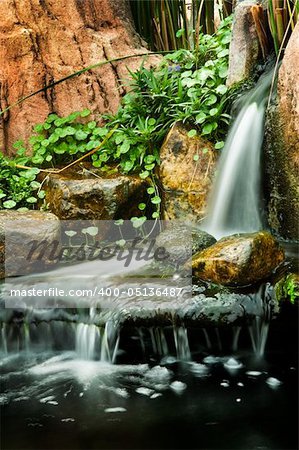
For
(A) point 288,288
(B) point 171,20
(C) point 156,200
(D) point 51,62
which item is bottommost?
(A) point 288,288

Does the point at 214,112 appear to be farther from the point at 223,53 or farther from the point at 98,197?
the point at 98,197

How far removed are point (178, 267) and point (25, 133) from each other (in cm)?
255

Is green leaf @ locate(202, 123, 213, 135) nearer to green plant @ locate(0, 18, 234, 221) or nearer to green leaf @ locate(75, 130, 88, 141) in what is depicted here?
green plant @ locate(0, 18, 234, 221)

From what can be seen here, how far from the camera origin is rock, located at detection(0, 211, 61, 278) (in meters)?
4.00

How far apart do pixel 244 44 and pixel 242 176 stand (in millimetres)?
1143

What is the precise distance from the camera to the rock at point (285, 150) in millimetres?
3859

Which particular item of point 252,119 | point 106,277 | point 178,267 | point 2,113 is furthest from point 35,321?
point 2,113

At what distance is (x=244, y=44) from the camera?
14.8 feet

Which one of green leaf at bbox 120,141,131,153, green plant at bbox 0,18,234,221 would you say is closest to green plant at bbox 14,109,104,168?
green plant at bbox 0,18,234,221

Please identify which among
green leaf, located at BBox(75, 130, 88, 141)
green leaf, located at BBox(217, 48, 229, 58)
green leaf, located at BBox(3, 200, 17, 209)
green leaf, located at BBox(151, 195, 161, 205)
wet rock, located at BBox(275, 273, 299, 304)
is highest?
green leaf, located at BBox(217, 48, 229, 58)

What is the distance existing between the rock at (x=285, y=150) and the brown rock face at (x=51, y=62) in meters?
1.91

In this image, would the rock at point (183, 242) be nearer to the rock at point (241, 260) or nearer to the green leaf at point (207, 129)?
the rock at point (241, 260)

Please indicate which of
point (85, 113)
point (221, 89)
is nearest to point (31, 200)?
point (85, 113)

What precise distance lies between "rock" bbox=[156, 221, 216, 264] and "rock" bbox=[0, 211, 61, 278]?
2.70ft
